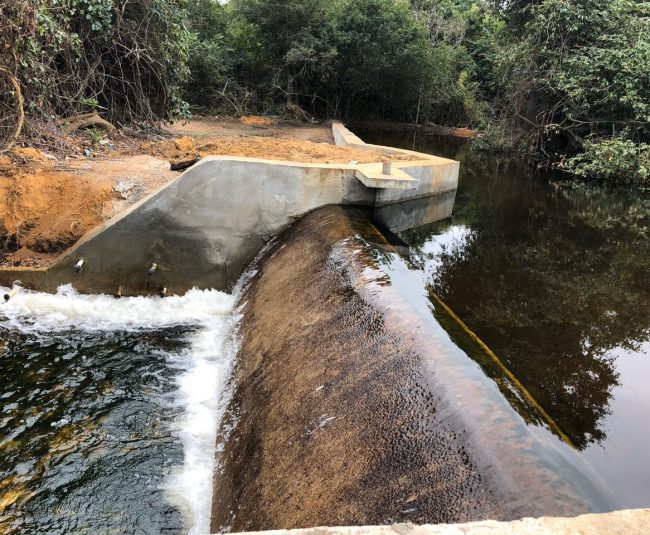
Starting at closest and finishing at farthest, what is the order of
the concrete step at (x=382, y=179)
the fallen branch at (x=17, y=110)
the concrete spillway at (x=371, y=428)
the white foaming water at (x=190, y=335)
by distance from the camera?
the concrete spillway at (x=371, y=428) < the white foaming water at (x=190, y=335) < the concrete step at (x=382, y=179) < the fallen branch at (x=17, y=110)

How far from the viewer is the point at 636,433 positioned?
177 inches

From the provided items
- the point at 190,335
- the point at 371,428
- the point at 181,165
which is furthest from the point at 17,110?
the point at 371,428

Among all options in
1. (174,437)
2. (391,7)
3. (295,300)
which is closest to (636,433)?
(295,300)

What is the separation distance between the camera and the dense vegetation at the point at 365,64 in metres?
10.5

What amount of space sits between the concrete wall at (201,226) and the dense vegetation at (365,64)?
11.5ft

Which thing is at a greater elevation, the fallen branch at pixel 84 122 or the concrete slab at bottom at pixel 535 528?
the fallen branch at pixel 84 122

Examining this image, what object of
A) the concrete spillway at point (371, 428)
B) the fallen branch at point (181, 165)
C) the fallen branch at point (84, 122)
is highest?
the fallen branch at point (84, 122)

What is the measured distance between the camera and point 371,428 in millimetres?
3305

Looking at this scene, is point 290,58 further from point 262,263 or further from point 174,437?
point 174,437

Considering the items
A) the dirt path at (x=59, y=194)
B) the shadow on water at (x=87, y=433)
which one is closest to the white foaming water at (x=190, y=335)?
the shadow on water at (x=87, y=433)

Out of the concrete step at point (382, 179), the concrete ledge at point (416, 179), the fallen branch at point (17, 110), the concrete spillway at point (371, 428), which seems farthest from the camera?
the fallen branch at point (17, 110)

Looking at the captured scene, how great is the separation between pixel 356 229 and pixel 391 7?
60.7 feet

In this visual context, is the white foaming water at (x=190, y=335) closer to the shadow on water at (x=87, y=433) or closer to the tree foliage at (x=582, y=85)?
the shadow on water at (x=87, y=433)

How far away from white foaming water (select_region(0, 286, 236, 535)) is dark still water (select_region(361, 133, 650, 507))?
280 cm
